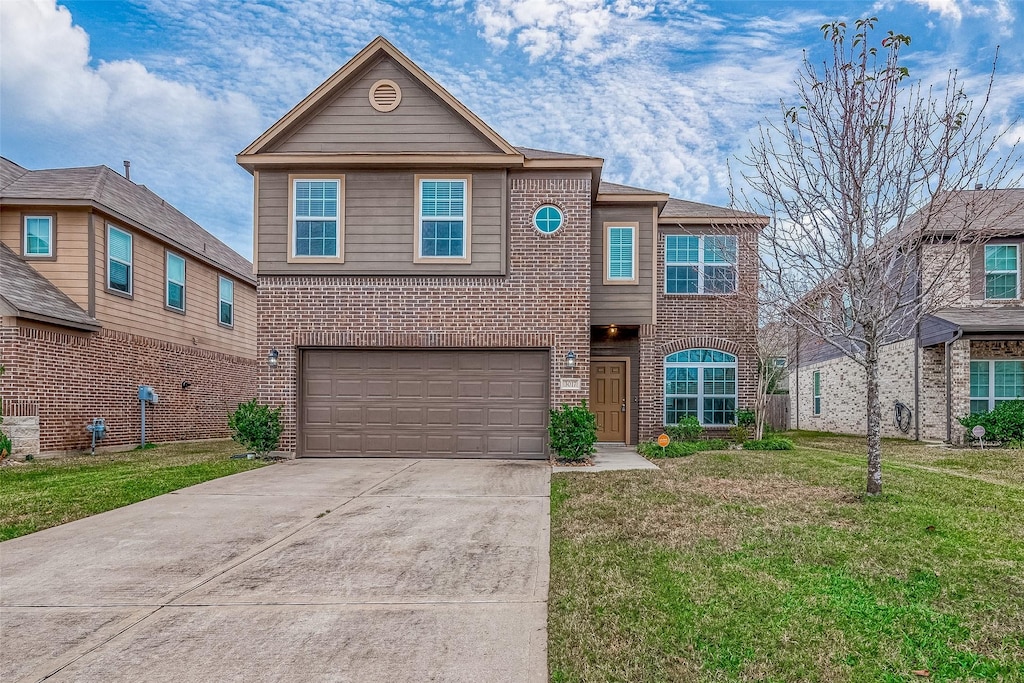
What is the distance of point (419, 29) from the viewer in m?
16.2

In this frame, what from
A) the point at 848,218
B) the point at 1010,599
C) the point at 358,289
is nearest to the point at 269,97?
the point at 358,289

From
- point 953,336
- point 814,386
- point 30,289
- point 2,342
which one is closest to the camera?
point 2,342

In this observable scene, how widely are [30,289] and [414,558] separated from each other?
11.7m

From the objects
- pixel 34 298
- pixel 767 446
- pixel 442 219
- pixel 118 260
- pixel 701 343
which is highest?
pixel 442 219

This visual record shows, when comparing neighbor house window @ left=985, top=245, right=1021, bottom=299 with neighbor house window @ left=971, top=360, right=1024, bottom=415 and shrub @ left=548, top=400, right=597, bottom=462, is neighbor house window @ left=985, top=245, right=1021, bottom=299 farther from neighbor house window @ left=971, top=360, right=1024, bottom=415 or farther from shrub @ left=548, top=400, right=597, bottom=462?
shrub @ left=548, top=400, right=597, bottom=462

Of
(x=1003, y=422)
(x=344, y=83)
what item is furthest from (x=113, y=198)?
(x=1003, y=422)

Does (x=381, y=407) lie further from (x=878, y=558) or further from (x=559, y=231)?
(x=878, y=558)

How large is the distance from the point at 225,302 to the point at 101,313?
5737mm

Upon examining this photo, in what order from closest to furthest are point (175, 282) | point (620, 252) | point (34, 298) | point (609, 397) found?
point (34, 298)
point (620, 252)
point (609, 397)
point (175, 282)

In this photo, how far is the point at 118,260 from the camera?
1453cm

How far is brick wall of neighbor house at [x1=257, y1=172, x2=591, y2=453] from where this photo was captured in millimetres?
11742

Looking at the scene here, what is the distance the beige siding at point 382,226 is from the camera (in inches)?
465

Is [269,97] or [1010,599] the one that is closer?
[1010,599]

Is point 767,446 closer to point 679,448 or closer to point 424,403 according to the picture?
point 679,448
